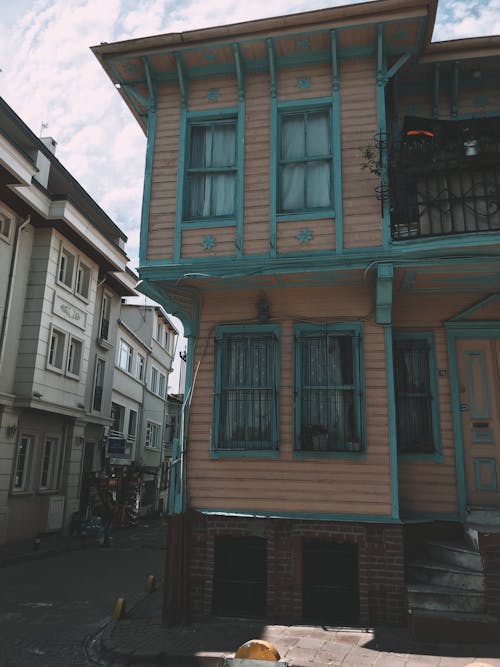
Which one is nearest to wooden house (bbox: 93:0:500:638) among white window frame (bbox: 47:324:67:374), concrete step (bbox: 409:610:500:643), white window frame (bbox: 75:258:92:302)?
concrete step (bbox: 409:610:500:643)

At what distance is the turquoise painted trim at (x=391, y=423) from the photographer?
24.8 ft

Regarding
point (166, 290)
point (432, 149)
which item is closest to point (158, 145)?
point (166, 290)

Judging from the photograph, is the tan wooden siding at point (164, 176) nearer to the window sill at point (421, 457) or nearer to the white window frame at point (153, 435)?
the window sill at point (421, 457)

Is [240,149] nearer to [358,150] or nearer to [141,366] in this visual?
[358,150]

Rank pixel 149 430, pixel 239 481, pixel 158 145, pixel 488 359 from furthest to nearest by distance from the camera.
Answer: pixel 149 430 → pixel 158 145 → pixel 488 359 → pixel 239 481

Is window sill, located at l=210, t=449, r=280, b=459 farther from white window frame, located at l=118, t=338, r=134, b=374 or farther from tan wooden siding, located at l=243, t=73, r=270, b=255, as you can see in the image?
white window frame, located at l=118, t=338, r=134, b=374

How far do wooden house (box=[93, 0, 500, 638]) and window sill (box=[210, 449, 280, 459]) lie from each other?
1.0 inches

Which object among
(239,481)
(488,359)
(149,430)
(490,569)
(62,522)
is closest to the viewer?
(490,569)

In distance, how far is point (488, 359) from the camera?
864 cm

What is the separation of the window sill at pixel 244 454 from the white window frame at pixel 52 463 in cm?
1253

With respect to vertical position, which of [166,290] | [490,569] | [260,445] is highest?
[166,290]

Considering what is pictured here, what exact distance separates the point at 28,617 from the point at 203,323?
5.48 meters

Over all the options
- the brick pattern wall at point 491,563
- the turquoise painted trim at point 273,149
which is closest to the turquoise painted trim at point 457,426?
the brick pattern wall at point 491,563

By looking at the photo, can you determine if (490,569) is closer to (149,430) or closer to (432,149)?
(432,149)
